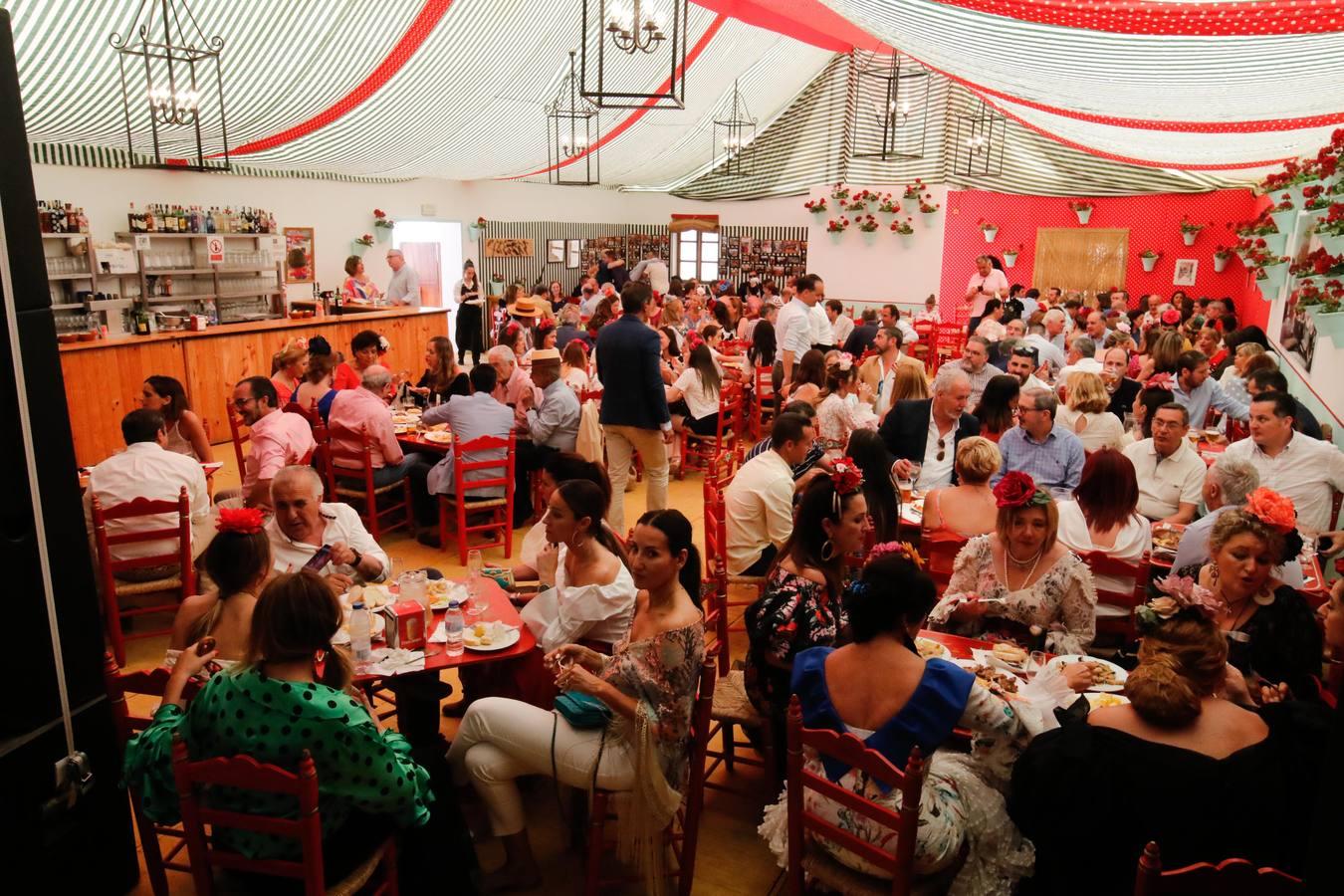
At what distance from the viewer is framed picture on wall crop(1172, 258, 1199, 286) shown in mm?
15750

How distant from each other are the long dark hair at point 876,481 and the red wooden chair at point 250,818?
9.69 feet

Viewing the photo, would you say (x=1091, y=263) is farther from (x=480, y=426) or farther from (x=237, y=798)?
(x=237, y=798)

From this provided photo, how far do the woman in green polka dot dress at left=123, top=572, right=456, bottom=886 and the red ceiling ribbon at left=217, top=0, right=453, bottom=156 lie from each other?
7890 mm

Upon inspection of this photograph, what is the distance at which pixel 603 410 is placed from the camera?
6445 mm

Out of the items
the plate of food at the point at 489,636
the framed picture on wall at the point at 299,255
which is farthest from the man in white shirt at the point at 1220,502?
the framed picture on wall at the point at 299,255

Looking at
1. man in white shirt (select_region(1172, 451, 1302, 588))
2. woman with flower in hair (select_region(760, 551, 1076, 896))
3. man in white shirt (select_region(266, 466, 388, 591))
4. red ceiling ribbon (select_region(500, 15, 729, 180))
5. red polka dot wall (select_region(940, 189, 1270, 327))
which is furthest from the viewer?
red polka dot wall (select_region(940, 189, 1270, 327))

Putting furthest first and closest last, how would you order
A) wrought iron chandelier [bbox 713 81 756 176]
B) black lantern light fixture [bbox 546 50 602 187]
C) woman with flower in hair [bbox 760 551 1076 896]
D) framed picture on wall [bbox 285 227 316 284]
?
wrought iron chandelier [bbox 713 81 756 176], framed picture on wall [bbox 285 227 316 284], black lantern light fixture [bbox 546 50 602 187], woman with flower in hair [bbox 760 551 1076 896]

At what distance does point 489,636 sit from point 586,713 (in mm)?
639

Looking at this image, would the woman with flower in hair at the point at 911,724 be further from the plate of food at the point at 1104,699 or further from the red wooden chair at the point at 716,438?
the red wooden chair at the point at 716,438

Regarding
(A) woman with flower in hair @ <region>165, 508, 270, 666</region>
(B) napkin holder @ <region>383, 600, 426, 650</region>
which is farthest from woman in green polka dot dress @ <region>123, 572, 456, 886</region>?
(B) napkin holder @ <region>383, 600, 426, 650</region>

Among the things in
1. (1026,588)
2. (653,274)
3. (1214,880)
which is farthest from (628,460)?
(653,274)

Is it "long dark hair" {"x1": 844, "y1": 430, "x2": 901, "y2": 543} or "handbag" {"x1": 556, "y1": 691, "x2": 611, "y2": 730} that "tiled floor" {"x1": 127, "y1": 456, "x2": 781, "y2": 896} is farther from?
Result: "long dark hair" {"x1": 844, "y1": 430, "x2": 901, "y2": 543}

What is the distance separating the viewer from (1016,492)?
3.61 metres

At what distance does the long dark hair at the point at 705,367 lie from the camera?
27.2ft
